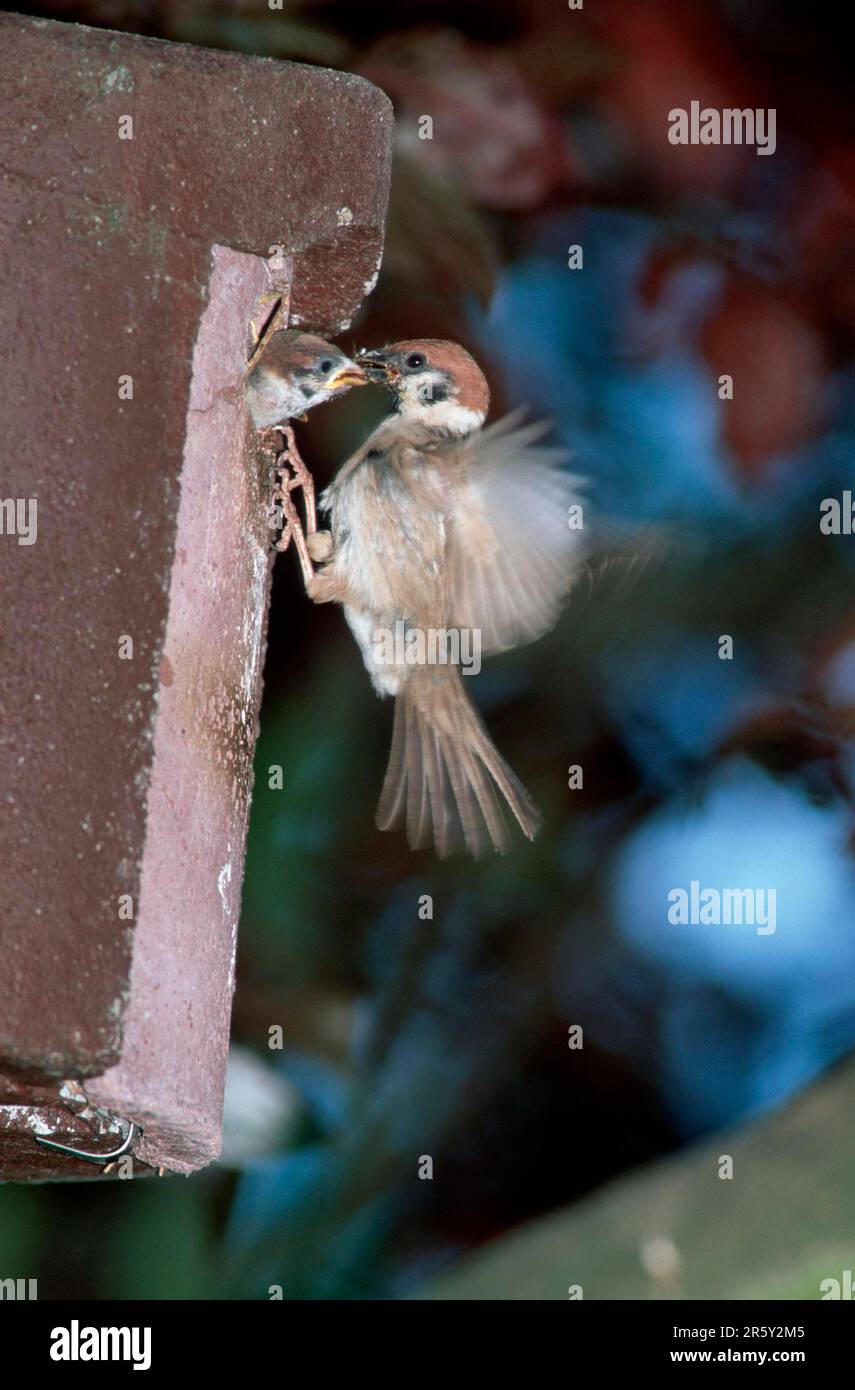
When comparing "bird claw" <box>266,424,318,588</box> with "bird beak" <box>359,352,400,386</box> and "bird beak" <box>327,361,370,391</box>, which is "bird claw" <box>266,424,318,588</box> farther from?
"bird beak" <box>359,352,400,386</box>

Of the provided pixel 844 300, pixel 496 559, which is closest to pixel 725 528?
pixel 844 300

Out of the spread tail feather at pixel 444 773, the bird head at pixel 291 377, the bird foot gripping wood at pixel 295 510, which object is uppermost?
the bird head at pixel 291 377

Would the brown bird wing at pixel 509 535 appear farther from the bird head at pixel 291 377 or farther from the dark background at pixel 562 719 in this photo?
the dark background at pixel 562 719

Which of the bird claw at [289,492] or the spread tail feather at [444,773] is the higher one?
the bird claw at [289,492]

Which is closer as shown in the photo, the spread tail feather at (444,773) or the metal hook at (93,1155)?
the metal hook at (93,1155)

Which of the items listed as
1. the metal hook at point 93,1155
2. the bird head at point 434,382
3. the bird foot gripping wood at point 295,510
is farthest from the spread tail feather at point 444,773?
the metal hook at point 93,1155
